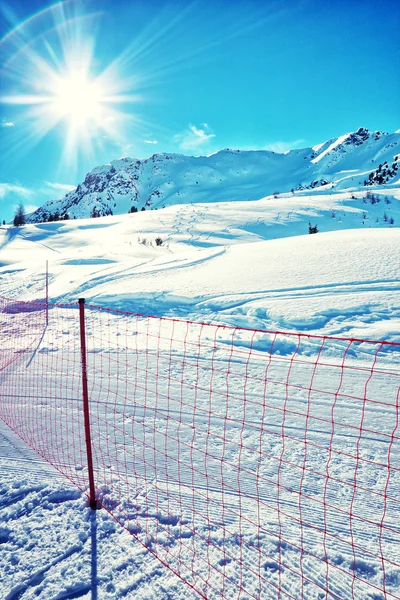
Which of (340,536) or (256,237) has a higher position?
(256,237)

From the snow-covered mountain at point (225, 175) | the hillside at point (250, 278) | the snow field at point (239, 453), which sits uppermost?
the snow-covered mountain at point (225, 175)

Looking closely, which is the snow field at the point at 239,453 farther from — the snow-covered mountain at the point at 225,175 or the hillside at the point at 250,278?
the snow-covered mountain at the point at 225,175

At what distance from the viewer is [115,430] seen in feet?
13.0

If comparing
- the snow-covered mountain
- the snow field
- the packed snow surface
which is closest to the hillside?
the packed snow surface

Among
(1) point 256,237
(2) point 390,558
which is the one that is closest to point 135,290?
(2) point 390,558

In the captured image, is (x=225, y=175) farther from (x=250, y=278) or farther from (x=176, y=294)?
(x=176, y=294)

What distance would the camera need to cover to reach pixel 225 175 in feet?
436

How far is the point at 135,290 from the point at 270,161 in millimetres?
149786

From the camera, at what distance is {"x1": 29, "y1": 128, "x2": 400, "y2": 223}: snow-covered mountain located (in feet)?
344

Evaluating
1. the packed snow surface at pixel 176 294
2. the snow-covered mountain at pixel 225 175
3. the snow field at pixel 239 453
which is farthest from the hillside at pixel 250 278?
the snow-covered mountain at pixel 225 175

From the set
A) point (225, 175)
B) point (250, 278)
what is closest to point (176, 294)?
point (250, 278)

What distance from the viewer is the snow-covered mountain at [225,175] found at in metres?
105

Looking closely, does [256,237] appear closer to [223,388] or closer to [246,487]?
[223,388]

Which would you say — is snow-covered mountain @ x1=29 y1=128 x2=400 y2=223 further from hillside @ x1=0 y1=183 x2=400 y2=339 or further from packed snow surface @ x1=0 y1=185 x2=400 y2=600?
hillside @ x1=0 y1=183 x2=400 y2=339
